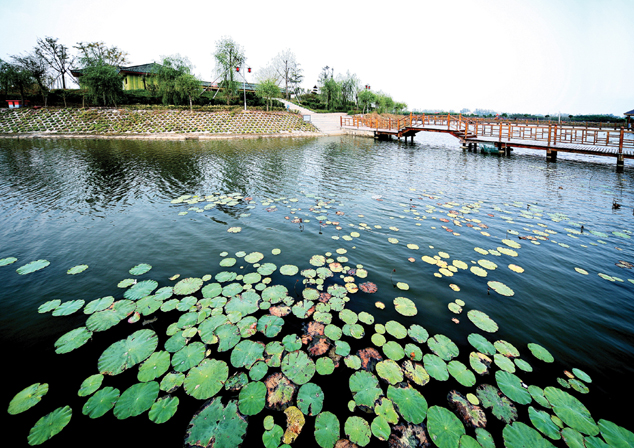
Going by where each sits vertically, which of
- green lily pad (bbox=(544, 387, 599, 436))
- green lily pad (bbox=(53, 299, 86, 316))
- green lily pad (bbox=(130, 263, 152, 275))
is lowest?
green lily pad (bbox=(544, 387, 599, 436))

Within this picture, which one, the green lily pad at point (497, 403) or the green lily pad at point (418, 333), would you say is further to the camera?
the green lily pad at point (418, 333)

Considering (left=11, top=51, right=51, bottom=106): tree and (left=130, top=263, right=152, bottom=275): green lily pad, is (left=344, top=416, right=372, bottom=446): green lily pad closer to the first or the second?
(left=130, top=263, right=152, bottom=275): green lily pad

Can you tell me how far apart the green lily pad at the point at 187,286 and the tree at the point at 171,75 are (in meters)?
41.2

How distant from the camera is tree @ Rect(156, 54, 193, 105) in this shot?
3838 cm

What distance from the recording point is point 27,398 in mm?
3193

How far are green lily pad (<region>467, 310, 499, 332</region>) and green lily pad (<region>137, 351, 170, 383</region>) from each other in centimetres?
475

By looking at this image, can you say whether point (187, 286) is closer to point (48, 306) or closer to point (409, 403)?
point (48, 306)

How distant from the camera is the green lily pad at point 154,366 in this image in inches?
134

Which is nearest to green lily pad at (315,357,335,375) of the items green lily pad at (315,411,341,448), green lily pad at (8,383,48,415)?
green lily pad at (315,411,341,448)

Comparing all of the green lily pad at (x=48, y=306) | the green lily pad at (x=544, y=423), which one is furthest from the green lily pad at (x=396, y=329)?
the green lily pad at (x=48, y=306)

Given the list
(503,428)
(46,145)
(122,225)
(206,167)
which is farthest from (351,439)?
(46,145)

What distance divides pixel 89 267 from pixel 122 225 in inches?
105

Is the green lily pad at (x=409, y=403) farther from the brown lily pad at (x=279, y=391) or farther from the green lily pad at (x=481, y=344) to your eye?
the green lily pad at (x=481, y=344)

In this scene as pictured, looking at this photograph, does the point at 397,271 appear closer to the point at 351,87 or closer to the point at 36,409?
the point at 36,409
